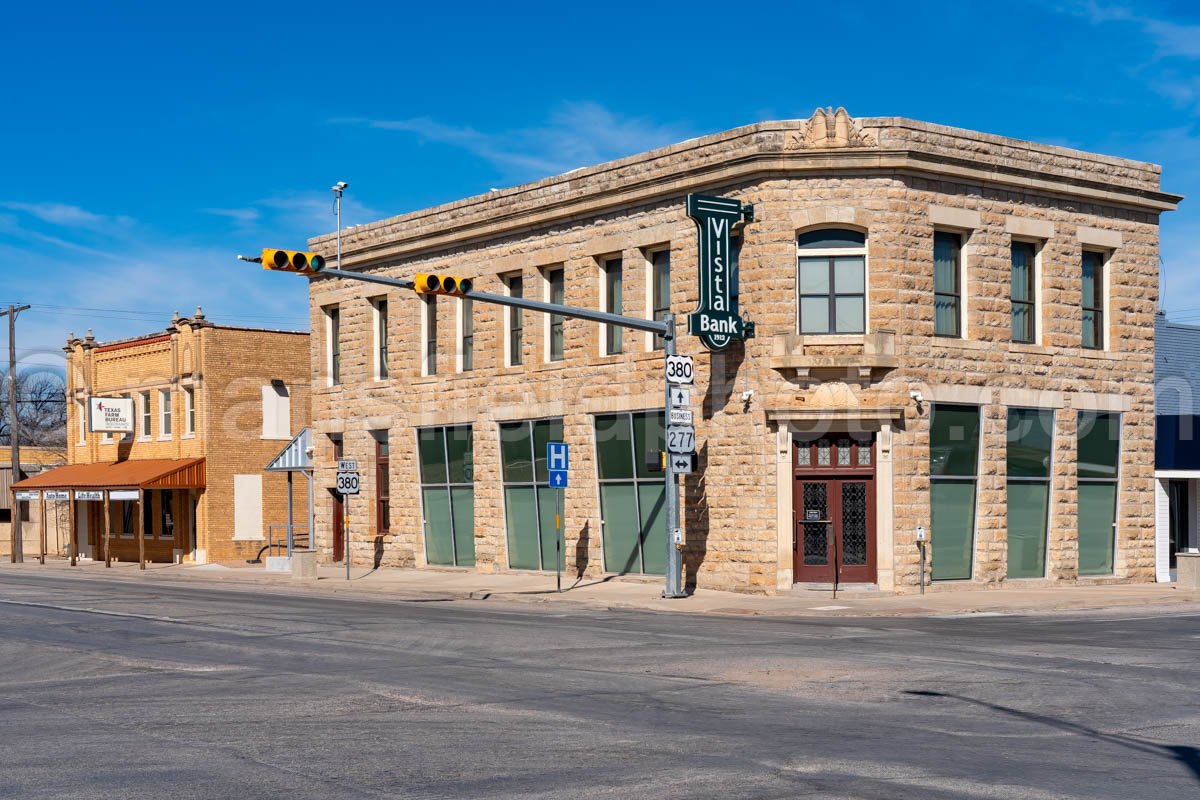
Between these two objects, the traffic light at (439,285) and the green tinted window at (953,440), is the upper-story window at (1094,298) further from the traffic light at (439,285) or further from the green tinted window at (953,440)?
the traffic light at (439,285)

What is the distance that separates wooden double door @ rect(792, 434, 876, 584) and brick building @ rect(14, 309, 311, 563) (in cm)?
2328

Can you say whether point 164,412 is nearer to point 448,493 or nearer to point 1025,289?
point 448,493

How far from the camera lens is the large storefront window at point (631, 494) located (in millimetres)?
30578

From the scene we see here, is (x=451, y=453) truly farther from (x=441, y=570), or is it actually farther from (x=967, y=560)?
(x=967, y=560)

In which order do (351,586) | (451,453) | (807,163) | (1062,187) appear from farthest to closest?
(451,453) < (351,586) < (1062,187) < (807,163)

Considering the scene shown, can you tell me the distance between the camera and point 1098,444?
30938mm

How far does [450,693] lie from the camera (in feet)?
45.8

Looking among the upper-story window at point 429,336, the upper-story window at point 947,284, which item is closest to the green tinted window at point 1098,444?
the upper-story window at point 947,284

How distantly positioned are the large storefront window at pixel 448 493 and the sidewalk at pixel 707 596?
69cm

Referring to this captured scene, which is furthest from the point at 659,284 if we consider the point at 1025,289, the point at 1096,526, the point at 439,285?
the point at 1096,526

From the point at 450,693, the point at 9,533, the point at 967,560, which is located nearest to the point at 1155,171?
the point at 967,560

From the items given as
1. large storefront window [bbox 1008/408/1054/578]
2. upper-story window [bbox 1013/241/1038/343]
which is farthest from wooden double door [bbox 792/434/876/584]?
upper-story window [bbox 1013/241/1038/343]

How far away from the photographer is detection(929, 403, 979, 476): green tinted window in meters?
28.3

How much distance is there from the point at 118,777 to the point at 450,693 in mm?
4631
